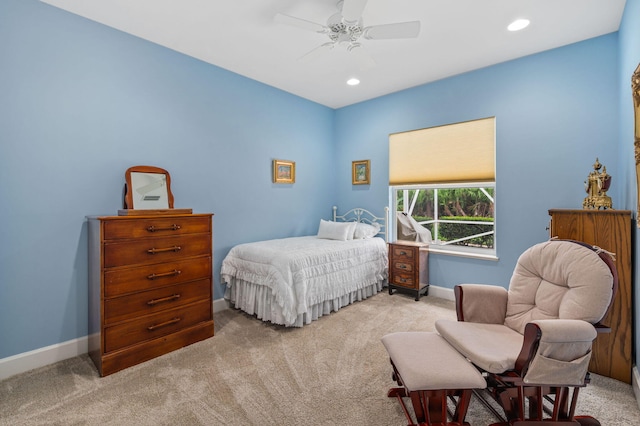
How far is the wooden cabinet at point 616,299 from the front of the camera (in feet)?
6.87

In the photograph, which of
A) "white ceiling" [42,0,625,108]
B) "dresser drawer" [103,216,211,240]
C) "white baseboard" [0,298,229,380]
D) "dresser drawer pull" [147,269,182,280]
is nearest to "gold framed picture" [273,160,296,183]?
"white ceiling" [42,0,625,108]

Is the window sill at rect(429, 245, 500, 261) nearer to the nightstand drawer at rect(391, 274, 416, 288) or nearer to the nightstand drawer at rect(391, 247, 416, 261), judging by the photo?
the nightstand drawer at rect(391, 247, 416, 261)

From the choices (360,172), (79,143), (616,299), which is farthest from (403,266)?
(79,143)

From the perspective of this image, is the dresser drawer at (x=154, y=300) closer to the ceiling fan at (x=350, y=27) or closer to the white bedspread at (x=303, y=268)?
the white bedspread at (x=303, y=268)

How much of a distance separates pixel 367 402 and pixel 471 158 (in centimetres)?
302

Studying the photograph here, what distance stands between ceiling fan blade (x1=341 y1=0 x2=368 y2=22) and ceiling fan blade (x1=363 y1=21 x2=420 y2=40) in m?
0.18

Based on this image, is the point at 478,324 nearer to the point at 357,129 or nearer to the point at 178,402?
the point at 178,402

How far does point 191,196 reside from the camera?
10.9 feet

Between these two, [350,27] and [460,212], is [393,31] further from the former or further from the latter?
[460,212]

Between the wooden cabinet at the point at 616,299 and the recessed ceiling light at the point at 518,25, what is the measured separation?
1.71 metres

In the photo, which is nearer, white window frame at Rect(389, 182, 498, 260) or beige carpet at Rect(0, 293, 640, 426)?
beige carpet at Rect(0, 293, 640, 426)

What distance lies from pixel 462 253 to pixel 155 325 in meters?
3.44

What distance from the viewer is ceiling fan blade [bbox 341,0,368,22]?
2.03m

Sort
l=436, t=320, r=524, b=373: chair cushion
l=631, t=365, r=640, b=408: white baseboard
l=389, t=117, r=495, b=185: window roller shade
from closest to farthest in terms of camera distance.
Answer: l=436, t=320, r=524, b=373: chair cushion
l=631, t=365, r=640, b=408: white baseboard
l=389, t=117, r=495, b=185: window roller shade
